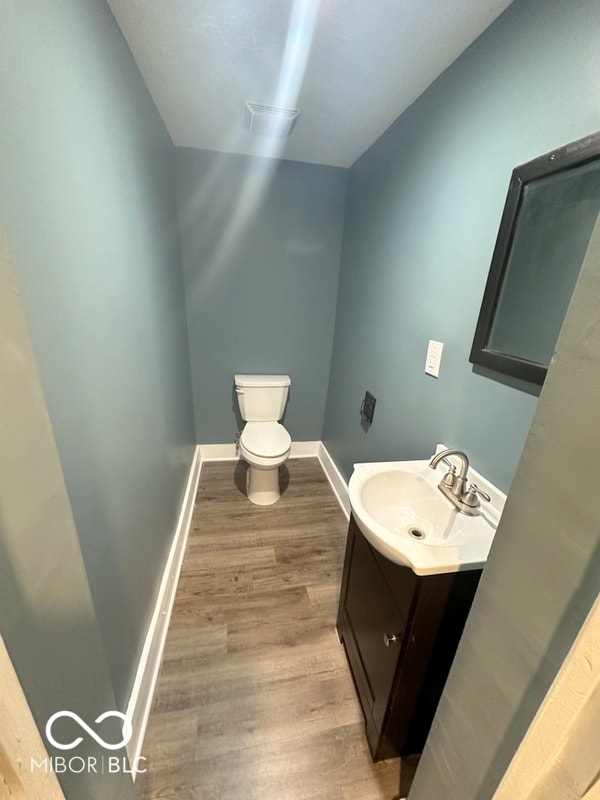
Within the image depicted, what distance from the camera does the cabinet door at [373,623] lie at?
34.5 inches

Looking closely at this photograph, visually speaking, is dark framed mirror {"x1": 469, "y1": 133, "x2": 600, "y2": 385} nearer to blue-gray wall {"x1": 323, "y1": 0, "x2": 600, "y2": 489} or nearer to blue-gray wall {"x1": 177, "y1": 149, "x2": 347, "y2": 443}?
blue-gray wall {"x1": 323, "y1": 0, "x2": 600, "y2": 489}

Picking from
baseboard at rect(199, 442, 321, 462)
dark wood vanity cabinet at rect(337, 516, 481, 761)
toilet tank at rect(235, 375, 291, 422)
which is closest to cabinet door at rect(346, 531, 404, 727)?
dark wood vanity cabinet at rect(337, 516, 481, 761)

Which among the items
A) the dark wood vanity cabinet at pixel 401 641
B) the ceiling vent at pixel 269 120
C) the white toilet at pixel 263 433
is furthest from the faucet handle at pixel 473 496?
the ceiling vent at pixel 269 120

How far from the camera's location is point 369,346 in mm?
1784

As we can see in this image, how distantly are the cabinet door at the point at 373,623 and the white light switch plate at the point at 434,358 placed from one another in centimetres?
70

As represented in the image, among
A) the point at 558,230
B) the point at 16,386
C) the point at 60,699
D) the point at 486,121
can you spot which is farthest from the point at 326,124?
the point at 60,699

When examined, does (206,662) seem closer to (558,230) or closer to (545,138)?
(558,230)

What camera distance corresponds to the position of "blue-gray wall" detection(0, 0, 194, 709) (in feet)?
1.91

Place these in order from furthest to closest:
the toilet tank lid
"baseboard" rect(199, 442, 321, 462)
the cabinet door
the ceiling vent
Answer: "baseboard" rect(199, 442, 321, 462), the toilet tank lid, the ceiling vent, the cabinet door

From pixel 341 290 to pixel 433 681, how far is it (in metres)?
2.08

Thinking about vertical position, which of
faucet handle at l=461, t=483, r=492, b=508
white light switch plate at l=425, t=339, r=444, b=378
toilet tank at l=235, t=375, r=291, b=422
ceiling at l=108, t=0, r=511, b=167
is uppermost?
ceiling at l=108, t=0, r=511, b=167

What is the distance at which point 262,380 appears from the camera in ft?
7.43

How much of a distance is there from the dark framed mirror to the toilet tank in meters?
1.48

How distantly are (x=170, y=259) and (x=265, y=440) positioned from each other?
121 cm
